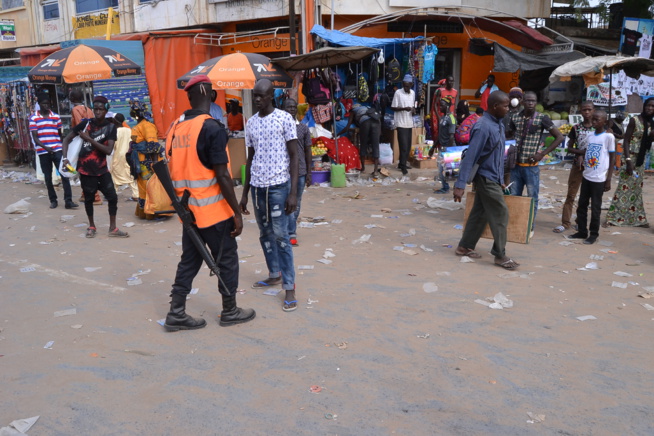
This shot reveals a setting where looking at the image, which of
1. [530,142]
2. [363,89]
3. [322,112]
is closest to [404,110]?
[363,89]

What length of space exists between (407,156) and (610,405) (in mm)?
8946

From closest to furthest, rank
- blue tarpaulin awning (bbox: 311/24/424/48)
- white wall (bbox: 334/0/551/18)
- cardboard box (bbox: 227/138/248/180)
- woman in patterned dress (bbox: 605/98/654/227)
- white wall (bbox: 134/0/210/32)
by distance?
woman in patterned dress (bbox: 605/98/654/227) → blue tarpaulin awning (bbox: 311/24/424/48) → cardboard box (bbox: 227/138/248/180) → white wall (bbox: 334/0/551/18) → white wall (bbox: 134/0/210/32)

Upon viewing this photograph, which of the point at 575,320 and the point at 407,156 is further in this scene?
the point at 407,156

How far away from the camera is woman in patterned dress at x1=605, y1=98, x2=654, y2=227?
23.6 feet

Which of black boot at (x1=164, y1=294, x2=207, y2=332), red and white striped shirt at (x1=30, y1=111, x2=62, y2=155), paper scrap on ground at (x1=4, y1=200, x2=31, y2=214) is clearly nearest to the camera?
black boot at (x1=164, y1=294, x2=207, y2=332)

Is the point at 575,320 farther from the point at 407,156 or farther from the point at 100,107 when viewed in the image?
the point at 407,156

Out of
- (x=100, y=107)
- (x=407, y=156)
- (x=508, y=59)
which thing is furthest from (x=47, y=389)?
(x=508, y=59)

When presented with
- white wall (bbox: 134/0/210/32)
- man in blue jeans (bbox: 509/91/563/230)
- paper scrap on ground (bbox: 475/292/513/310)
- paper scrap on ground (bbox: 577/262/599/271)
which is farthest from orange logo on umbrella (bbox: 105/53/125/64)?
paper scrap on ground (bbox: 577/262/599/271)

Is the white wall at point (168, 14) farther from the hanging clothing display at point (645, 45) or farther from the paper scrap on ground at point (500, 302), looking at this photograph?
the paper scrap on ground at point (500, 302)

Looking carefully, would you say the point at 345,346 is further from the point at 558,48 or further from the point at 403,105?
the point at 558,48

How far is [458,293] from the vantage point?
16.9ft

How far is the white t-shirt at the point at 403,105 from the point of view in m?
11.3

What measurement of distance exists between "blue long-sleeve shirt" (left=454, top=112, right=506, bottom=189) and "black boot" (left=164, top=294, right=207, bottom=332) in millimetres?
2888

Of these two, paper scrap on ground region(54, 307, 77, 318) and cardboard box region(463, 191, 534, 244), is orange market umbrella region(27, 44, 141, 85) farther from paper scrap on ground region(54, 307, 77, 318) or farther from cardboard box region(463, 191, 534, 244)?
cardboard box region(463, 191, 534, 244)
